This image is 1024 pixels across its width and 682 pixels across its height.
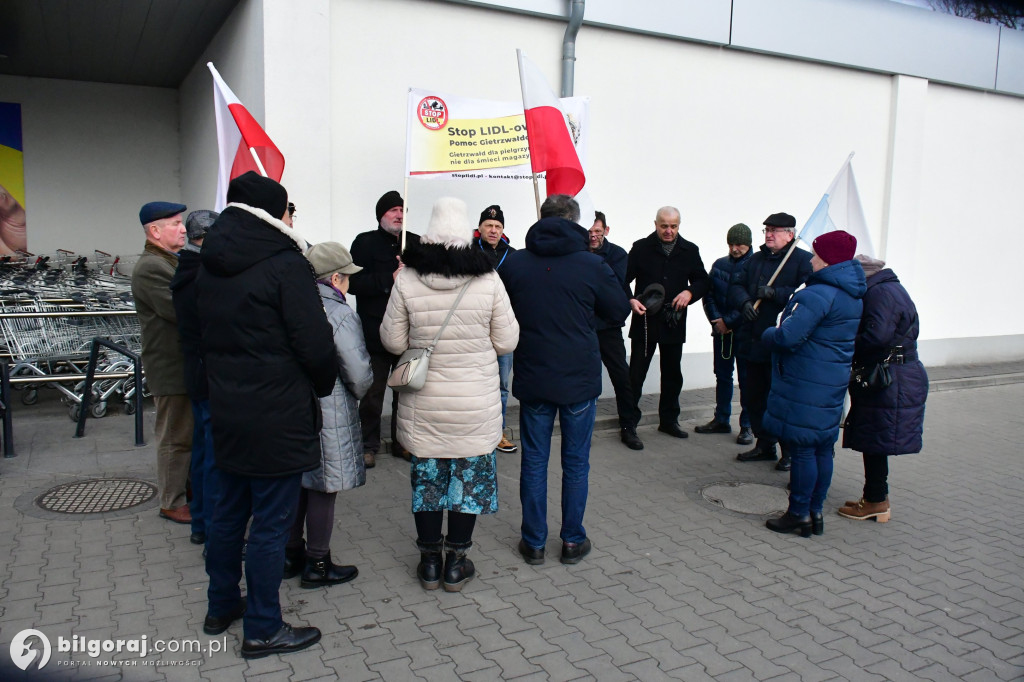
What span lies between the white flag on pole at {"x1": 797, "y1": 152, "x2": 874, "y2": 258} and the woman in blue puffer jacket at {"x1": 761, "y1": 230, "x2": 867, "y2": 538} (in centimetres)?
151

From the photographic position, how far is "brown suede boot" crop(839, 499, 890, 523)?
5.21m

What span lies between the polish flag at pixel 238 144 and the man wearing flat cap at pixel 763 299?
12.6 feet

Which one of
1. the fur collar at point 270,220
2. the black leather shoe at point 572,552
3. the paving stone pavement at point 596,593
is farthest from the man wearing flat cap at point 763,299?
the fur collar at point 270,220

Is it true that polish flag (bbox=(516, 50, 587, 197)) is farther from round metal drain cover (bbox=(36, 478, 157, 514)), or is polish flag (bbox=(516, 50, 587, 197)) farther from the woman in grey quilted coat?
round metal drain cover (bbox=(36, 478, 157, 514))

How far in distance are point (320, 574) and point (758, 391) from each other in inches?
159

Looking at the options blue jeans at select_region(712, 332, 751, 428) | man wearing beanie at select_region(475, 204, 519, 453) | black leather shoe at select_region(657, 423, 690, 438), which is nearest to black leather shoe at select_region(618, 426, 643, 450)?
black leather shoe at select_region(657, 423, 690, 438)

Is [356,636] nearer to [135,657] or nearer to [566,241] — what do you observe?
[135,657]

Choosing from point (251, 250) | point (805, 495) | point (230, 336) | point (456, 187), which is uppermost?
point (456, 187)

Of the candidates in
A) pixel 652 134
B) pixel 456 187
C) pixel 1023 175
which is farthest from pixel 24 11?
pixel 1023 175

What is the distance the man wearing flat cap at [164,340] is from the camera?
4.45 meters

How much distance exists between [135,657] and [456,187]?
5.05 m

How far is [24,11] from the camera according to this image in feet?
27.5

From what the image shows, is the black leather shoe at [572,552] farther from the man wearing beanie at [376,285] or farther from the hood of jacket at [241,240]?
the hood of jacket at [241,240]

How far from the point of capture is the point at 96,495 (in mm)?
5199
